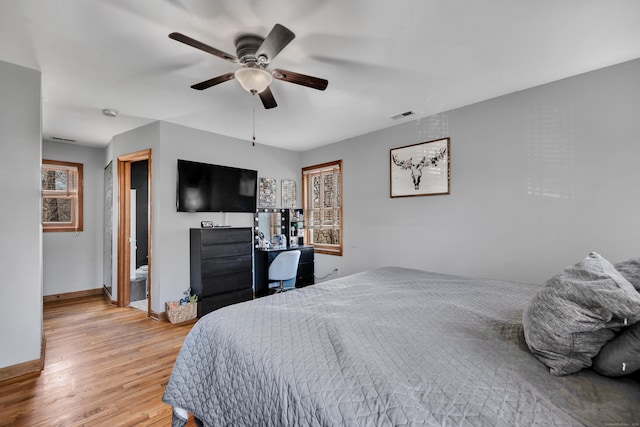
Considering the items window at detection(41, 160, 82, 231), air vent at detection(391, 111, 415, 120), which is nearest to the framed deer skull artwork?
air vent at detection(391, 111, 415, 120)

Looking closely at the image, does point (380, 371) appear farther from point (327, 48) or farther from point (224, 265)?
point (224, 265)

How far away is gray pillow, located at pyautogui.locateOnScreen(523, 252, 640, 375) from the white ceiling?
163 centimetres

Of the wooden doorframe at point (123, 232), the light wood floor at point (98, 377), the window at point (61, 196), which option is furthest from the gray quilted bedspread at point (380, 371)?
the window at point (61, 196)

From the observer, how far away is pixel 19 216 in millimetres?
2330

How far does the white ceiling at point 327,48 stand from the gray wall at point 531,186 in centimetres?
22

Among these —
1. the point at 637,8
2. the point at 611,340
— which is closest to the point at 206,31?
the point at 611,340

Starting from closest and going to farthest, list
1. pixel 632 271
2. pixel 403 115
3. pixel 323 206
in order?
pixel 632 271, pixel 403 115, pixel 323 206

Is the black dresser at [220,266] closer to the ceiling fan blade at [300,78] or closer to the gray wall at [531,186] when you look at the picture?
the gray wall at [531,186]

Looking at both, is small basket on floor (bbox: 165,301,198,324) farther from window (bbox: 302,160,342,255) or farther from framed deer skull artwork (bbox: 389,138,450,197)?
framed deer skull artwork (bbox: 389,138,450,197)

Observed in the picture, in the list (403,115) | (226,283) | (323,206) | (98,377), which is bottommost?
(98,377)

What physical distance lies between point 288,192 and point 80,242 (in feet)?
→ 11.6

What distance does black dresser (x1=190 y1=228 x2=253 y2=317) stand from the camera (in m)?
3.55

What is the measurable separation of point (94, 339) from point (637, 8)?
5.22 metres

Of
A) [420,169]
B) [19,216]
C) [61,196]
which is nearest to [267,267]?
[420,169]
